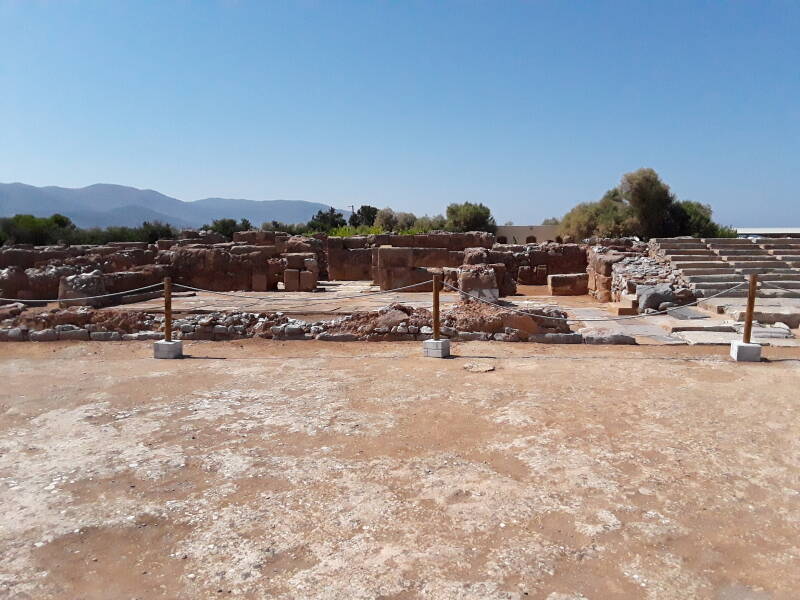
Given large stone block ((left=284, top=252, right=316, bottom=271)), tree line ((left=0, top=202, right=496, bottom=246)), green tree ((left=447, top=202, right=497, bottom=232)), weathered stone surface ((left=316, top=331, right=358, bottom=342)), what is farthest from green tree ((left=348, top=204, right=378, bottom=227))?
weathered stone surface ((left=316, top=331, right=358, bottom=342))

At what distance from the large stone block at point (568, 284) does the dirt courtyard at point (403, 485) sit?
964 cm

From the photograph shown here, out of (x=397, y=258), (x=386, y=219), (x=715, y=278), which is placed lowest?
(x=715, y=278)

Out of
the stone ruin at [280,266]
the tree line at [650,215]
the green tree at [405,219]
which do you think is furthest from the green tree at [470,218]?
the stone ruin at [280,266]

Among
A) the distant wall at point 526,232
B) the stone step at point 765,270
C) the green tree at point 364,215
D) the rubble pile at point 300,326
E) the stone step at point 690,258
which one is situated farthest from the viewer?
the green tree at point 364,215

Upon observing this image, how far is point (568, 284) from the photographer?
52.6 feet

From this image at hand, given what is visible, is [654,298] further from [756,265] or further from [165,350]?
[165,350]

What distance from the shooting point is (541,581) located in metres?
2.72

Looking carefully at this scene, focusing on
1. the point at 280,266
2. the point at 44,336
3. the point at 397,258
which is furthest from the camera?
the point at 280,266

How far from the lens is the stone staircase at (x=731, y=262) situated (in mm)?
12914

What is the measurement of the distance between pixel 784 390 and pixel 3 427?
743 centimetres

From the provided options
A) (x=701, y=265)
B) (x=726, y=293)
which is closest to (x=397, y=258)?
(x=726, y=293)

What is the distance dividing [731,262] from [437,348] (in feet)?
37.5

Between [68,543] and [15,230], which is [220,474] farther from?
[15,230]

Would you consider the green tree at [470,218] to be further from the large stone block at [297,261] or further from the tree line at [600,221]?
the large stone block at [297,261]
